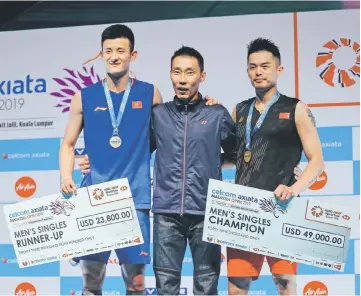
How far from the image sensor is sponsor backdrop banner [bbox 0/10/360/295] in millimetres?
4480

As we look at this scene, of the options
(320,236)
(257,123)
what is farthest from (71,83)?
(320,236)

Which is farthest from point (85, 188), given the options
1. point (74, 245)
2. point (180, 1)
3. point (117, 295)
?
point (180, 1)

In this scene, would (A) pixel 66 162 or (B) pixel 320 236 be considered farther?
(A) pixel 66 162

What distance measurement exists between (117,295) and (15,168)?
43.0 inches

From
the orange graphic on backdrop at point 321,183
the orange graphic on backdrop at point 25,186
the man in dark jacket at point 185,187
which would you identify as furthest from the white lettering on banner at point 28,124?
the orange graphic on backdrop at point 321,183

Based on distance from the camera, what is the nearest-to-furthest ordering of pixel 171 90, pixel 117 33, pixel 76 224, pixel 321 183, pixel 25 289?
1. pixel 76 224
2. pixel 117 33
3. pixel 321 183
4. pixel 171 90
5. pixel 25 289

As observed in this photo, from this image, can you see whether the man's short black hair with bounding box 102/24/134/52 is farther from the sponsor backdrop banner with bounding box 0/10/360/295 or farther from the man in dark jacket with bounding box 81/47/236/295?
the sponsor backdrop banner with bounding box 0/10/360/295

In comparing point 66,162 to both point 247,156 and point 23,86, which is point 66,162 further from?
point 23,86

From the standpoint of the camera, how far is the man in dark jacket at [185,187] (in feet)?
10.8

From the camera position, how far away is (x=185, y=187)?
3297 millimetres

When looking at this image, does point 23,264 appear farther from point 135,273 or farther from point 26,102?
point 26,102

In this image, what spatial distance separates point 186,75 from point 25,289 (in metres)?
2.19

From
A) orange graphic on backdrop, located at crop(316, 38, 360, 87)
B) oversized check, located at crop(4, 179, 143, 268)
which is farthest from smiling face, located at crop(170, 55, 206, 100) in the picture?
orange graphic on backdrop, located at crop(316, 38, 360, 87)

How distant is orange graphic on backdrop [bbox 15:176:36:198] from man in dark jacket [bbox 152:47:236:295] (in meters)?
1.69
